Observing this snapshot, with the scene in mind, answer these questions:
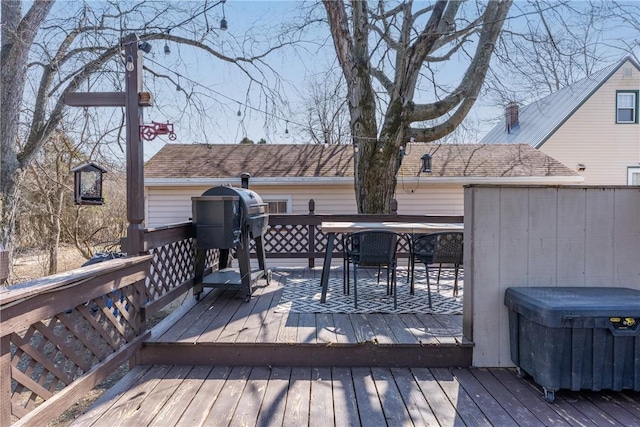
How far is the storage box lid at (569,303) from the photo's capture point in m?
2.26

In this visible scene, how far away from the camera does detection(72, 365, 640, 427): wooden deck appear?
6.99 ft

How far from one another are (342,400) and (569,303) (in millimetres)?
1596

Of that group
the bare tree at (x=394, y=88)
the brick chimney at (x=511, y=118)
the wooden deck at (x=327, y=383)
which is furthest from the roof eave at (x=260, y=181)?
the brick chimney at (x=511, y=118)

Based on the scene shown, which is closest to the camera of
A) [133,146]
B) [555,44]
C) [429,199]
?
[133,146]

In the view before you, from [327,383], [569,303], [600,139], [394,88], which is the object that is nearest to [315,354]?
[327,383]

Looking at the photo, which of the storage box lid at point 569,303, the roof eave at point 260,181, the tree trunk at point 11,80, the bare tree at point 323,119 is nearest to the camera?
the storage box lid at point 569,303

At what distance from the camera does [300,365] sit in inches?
112

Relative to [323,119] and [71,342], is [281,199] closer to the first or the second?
[71,342]

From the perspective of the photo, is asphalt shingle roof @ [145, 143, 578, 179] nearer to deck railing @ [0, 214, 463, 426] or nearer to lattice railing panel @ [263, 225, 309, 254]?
lattice railing panel @ [263, 225, 309, 254]

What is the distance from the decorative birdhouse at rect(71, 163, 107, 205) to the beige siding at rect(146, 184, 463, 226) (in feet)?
16.3

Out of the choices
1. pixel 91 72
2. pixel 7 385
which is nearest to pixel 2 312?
pixel 7 385

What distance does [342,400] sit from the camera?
2.34 metres

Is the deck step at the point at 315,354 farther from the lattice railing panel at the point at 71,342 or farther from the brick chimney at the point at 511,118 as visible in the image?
the brick chimney at the point at 511,118

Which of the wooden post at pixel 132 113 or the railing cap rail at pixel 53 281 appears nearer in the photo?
the railing cap rail at pixel 53 281
